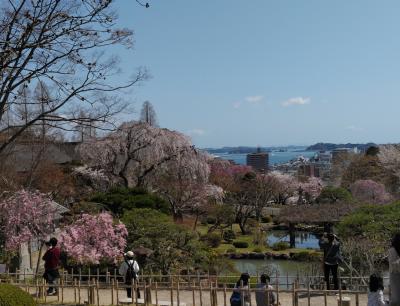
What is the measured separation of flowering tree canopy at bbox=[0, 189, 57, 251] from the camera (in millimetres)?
17297

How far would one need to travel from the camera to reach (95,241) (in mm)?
16234

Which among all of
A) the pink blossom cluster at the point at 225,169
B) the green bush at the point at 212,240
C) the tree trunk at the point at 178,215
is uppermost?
the pink blossom cluster at the point at 225,169

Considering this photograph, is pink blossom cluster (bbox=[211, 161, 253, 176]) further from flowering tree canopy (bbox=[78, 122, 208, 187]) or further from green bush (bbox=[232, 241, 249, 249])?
green bush (bbox=[232, 241, 249, 249])

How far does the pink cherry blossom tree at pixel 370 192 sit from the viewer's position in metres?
34.7

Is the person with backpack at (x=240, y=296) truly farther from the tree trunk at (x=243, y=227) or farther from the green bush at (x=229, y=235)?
the tree trunk at (x=243, y=227)

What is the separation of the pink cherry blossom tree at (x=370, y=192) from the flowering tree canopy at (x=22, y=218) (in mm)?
22559

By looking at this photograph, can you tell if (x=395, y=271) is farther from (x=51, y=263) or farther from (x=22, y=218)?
(x=22, y=218)

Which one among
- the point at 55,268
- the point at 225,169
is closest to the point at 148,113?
the point at 225,169

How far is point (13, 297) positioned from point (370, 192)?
31268 mm

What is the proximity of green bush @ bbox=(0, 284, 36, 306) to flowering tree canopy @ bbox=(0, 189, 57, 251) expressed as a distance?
9.16 meters

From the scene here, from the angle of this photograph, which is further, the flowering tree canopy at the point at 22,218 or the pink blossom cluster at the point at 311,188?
the pink blossom cluster at the point at 311,188

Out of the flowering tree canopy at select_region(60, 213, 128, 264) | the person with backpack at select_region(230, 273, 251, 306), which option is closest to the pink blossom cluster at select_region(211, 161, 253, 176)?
the flowering tree canopy at select_region(60, 213, 128, 264)

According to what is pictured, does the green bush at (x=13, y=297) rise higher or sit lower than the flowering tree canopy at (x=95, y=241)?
higher

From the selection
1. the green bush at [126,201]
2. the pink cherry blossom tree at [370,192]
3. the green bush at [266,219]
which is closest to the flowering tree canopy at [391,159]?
the pink cherry blossom tree at [370,192]
